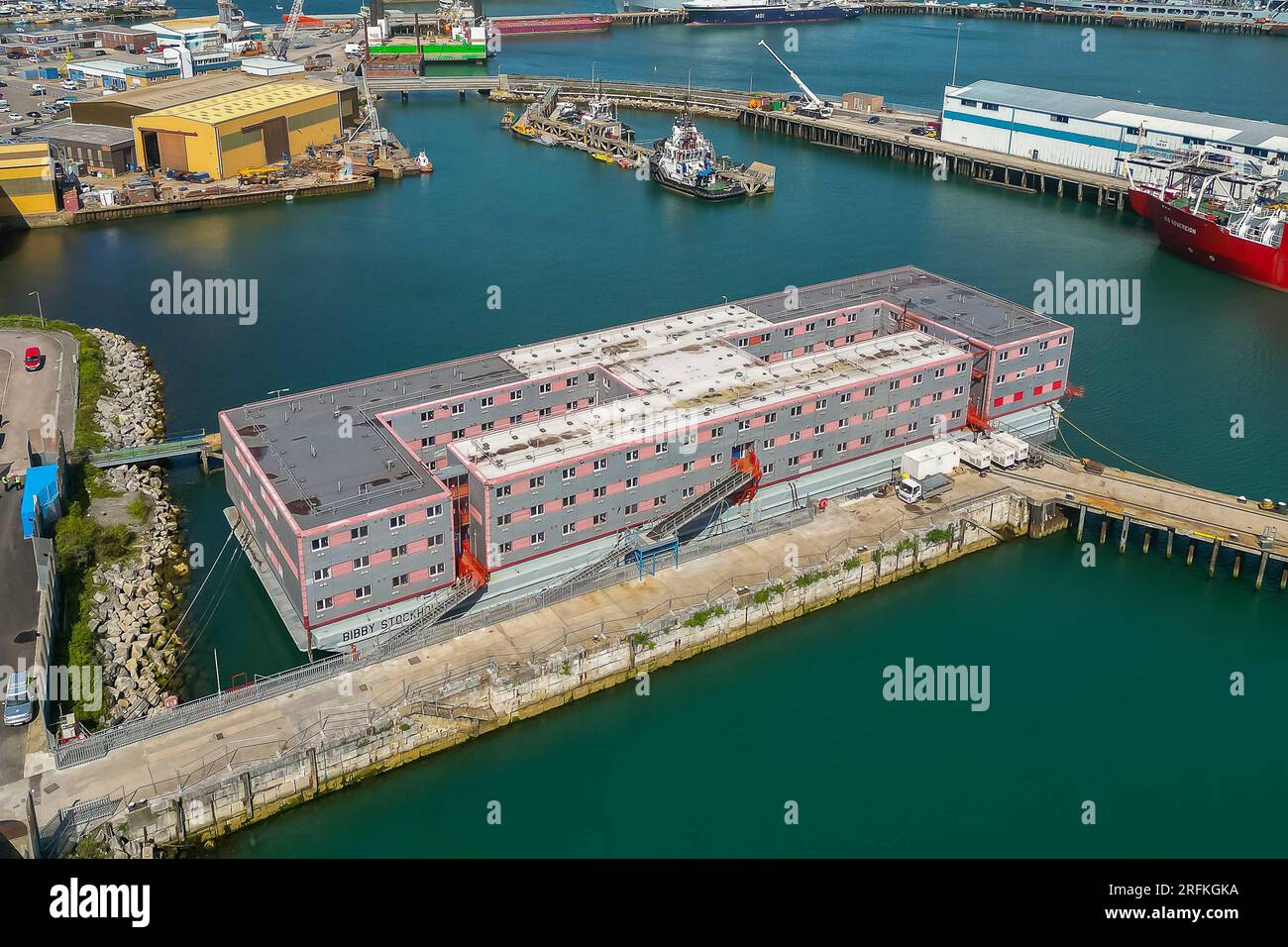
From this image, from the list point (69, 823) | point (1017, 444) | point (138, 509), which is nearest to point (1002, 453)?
point (1017, 444)

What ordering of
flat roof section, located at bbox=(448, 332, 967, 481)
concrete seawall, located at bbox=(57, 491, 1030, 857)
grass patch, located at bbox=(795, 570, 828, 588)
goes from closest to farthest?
concrete seawall, located at bbox=(57, 491, 1030, 857) < flat roof section, located at bbox=(448, 332, 967, 481) < grass patch, located at bbox=(795, 570, 828, 588)

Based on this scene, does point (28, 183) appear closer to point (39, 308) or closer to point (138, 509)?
point (39, 308)

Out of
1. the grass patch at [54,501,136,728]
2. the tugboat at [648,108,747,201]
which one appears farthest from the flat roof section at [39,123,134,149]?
the grass patch at [54,501,136,728]

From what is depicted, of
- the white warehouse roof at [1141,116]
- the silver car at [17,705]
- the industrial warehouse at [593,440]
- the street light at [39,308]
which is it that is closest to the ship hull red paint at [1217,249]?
the white warehouse roof at [1141,116]

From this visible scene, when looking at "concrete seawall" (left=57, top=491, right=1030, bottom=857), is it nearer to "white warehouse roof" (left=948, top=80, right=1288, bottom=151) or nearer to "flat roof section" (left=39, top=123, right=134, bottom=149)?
"white warehouse roof" (left=948, top=80, right=1288, bottom=151)

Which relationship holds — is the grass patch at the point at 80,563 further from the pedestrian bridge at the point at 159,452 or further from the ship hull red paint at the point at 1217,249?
the ship hull red paint at the point at 1217,249
